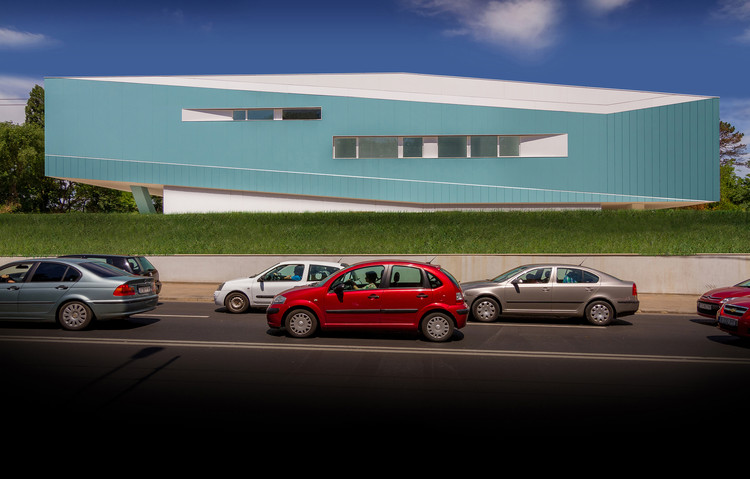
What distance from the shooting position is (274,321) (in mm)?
9219

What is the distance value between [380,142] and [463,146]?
4.32 meters

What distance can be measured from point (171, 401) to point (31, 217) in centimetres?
2274

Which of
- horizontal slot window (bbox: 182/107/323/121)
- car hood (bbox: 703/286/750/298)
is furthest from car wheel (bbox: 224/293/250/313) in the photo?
horizontal slot window (bbox: 182/107/323/121)

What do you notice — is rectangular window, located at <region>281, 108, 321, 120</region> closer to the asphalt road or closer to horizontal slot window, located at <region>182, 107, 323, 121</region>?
horizontal slot window, located at <region>182, 107, 323, 121</region>

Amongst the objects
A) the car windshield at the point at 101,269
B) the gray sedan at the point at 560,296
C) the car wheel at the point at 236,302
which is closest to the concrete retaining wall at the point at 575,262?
the car wheel at the point at 236,302

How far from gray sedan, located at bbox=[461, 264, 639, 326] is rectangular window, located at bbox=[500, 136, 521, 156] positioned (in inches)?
546

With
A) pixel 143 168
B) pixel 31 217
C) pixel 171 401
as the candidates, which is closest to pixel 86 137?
pixel 143 168

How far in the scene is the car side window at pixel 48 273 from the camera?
9.73m

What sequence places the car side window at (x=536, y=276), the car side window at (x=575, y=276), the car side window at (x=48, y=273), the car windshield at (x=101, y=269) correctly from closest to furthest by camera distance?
the car side window at (x=48, y=273) → the car windshield at (x=101, y=269) → the car side window at (x=575, y=276) → the car side window at (x=536, y=276)

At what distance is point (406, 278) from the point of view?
29.3 feet

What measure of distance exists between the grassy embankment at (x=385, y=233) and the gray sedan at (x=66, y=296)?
11.4m

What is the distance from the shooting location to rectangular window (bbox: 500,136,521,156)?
2472 centimetres

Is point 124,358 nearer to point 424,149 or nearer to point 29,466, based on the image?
point 29,466

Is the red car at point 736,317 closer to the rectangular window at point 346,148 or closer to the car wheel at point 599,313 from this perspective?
the car wheel at point 599,313
